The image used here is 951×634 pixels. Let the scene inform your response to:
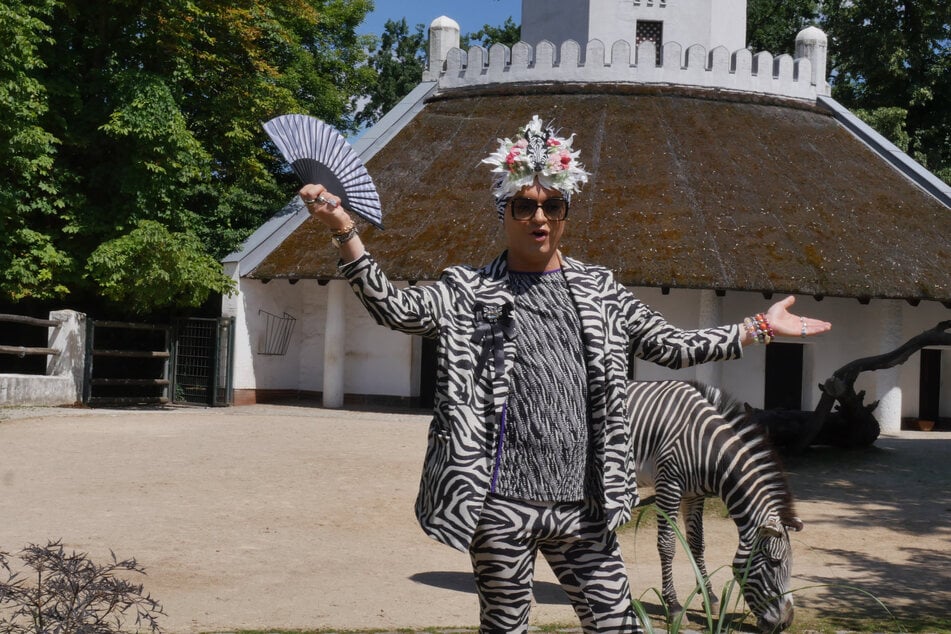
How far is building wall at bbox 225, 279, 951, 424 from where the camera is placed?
879 inches

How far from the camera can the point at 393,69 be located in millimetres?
44719

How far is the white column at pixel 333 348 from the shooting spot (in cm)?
2344

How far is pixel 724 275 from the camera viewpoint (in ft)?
66.5

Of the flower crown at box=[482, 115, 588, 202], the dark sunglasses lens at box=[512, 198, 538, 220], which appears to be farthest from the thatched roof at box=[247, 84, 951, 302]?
the dark sunglasses lens at box=[512, 198, 538, 220]

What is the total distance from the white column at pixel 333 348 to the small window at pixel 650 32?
1014 cm

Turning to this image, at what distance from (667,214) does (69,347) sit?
1128 cm

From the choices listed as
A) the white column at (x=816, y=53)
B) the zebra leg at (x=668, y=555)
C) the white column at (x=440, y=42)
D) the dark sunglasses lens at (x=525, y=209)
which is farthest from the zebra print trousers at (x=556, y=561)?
the white column at (x=816, y=53)

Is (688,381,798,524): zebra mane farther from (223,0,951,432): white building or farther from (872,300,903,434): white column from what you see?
(872,300,903,434): white column

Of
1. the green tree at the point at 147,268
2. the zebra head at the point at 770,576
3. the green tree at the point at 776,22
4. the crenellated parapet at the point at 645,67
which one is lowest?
the zebra head at the point at 770,576

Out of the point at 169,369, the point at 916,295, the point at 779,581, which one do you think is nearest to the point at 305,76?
the point at 169,369

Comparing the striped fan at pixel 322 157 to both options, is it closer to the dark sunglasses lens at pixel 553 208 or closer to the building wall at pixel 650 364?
the dark sunglasses lens at pixel 553 208

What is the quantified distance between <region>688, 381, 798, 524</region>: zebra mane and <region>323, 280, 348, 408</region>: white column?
A: 15864 millimetres

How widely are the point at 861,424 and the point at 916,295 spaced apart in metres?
5.54

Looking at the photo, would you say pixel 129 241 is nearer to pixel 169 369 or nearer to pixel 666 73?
pixel 169 369
